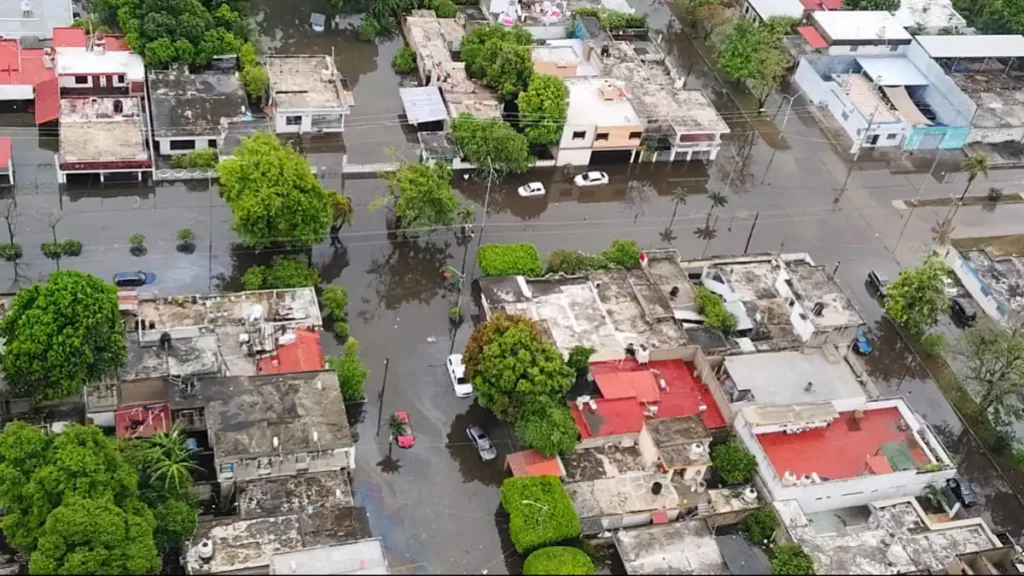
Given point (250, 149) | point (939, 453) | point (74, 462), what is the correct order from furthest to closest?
point (250, 149), point (939, 453), point (74, 462)

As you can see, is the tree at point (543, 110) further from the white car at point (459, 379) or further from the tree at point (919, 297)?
the tree at point (919, 297)

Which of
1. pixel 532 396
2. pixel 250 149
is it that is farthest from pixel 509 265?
pixel 250 149

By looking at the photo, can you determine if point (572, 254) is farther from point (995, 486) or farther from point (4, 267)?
point (4, 267)

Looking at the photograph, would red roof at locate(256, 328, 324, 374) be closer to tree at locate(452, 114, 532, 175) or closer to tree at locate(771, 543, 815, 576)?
tree at locate(452, 114, 532, 175)

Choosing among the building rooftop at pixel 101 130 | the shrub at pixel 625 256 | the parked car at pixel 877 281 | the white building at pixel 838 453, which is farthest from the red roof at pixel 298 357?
the parked car at pixel 877 281

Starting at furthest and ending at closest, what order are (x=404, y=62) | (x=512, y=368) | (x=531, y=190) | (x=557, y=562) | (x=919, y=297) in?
(x=404, y=62) < (x=531, y=190) < (x=919, y=297) < (x=512, y=368) < (x=557, y=562)

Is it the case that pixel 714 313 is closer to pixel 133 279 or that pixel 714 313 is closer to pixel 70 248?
pixel 133 279

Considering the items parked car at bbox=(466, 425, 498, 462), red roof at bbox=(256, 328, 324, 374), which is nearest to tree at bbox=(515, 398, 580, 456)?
parked car at bbox=(466, 425, 498, 462)

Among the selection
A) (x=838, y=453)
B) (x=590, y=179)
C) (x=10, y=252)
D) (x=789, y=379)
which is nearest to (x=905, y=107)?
(x=590, y=179)
